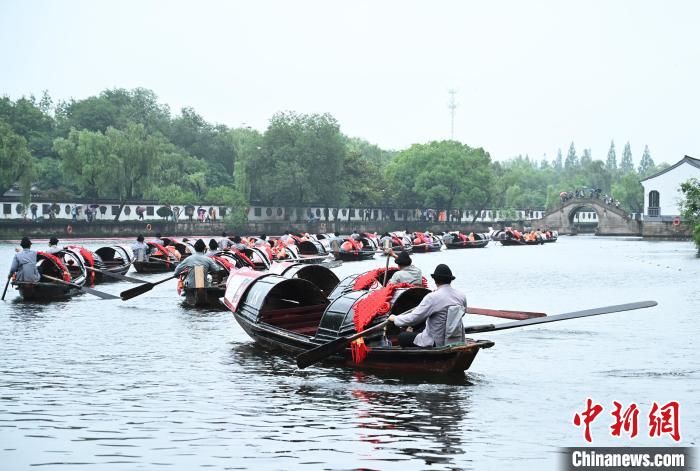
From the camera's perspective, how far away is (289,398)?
448 inches

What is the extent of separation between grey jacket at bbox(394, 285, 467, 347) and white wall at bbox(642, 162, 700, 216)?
83220mm

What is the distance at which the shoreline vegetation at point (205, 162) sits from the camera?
2621 inches

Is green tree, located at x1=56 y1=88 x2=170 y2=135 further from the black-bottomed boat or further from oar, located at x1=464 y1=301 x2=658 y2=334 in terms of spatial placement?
oar, located at x1=464 y1=301 x2=658 y2=334

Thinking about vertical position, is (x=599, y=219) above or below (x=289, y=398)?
above

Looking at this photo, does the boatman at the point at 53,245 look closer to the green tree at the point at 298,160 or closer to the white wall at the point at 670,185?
the green tree at the point at 298,160

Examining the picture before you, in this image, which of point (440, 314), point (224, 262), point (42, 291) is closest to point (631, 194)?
point (224, 262)

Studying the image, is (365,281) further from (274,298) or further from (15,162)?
(15,162)

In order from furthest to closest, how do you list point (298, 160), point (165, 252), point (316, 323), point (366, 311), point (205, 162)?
point (205, 162) → point (298, 160) → point (165, 252) → point (316, 323) → point (366, 311)

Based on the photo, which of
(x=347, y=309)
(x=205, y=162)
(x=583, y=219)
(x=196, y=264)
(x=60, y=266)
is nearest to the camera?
(x=347, y=309)

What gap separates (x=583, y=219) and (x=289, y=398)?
135m

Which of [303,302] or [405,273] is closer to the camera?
[405,273]

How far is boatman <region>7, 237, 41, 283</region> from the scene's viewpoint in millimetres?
21281

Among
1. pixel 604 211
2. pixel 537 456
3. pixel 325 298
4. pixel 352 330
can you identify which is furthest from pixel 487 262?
pixel 604 211

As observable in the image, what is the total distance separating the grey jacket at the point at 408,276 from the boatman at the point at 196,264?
7761 mm
